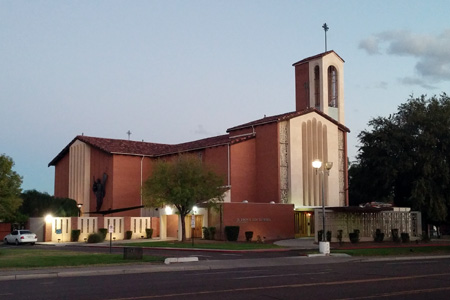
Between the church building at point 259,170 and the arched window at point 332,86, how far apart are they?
0.34 feet

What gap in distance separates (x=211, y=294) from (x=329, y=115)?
158ft

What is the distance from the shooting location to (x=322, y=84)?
2360 inches

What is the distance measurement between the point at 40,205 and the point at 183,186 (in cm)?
1966

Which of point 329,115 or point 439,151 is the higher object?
point 329,115

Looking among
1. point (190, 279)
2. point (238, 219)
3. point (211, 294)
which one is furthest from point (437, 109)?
point (211, 294)

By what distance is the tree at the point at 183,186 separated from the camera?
4456cm

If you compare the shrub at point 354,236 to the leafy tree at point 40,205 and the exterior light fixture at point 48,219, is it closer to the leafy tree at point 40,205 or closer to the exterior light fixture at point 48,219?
the exterior light fixture at point 48,219

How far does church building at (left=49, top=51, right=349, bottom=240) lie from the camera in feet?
163

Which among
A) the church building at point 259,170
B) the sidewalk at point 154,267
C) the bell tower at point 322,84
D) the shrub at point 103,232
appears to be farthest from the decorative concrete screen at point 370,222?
the shrub at point 103,232

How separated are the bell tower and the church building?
10 centimetres

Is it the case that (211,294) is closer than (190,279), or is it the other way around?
(211,294)

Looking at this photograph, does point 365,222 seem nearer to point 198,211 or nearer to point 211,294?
point 198,211

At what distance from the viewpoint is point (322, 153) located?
5584 centimetres

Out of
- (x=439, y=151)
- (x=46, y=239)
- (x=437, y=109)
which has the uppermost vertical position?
(x=437, y=109)
